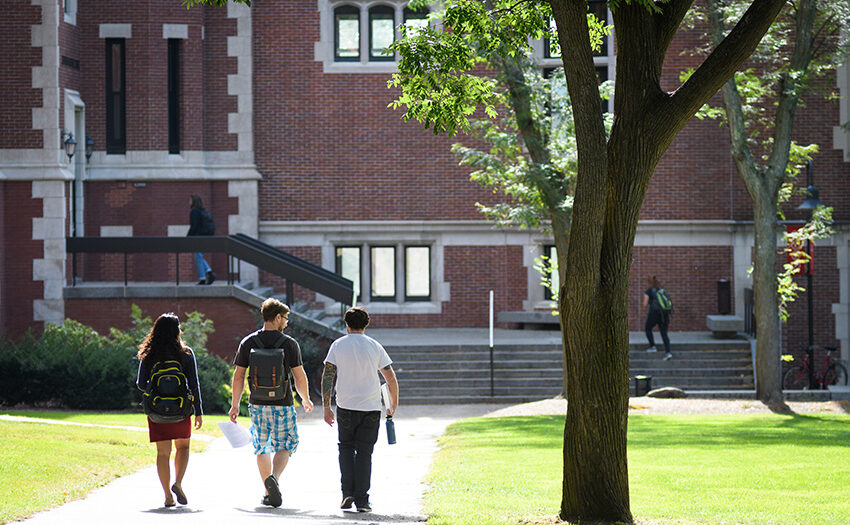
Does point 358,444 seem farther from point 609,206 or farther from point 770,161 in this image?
point 770,161

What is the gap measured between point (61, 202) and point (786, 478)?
51.3ft

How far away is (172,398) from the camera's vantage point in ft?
29.3

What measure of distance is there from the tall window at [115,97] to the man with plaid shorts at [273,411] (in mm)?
17244

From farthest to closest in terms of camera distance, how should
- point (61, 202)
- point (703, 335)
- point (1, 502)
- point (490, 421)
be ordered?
1. point (703, 335)
2. point (61, 202)
3. point (490, 421)
4. point (1, 502)

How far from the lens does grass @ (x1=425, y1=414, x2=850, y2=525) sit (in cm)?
884

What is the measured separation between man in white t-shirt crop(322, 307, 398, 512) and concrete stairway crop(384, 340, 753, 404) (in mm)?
12679

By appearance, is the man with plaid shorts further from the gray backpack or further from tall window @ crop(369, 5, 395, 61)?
tall window @ crop(369, 5, 395, 61)

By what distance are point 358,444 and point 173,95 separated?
715 inches

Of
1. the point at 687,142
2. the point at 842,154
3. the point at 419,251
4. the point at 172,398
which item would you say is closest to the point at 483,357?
the point at 419,251

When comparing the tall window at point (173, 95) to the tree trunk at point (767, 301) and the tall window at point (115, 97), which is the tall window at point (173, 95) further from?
the tree trunk at point (767, 301)

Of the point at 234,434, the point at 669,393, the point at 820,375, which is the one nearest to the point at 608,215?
the point at 234,434

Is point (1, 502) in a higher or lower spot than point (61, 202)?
lower

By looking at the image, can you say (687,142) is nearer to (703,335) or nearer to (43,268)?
(703,335)

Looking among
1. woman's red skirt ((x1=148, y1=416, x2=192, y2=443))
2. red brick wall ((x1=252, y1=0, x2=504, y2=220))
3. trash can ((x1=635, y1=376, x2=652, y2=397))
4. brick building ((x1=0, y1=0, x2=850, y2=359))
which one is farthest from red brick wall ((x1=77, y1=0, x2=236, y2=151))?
woman's red skirt ((x1=148, y1=416, x2=192, y2=443))
